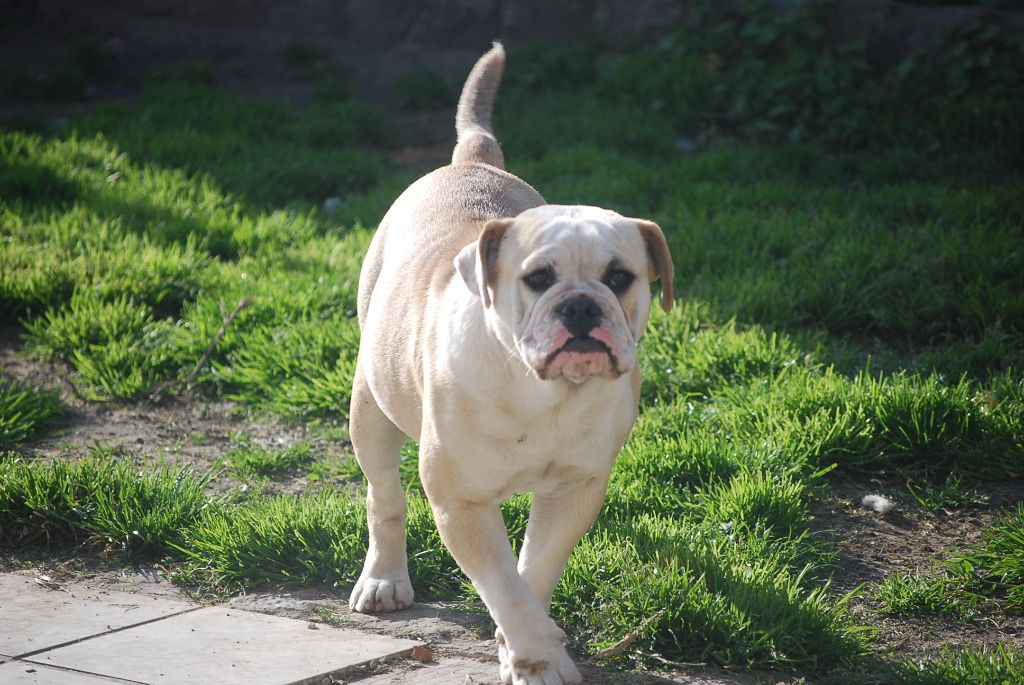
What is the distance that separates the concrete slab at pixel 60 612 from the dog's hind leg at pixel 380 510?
A: 57 centimetres

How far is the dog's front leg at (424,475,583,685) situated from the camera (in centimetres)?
304

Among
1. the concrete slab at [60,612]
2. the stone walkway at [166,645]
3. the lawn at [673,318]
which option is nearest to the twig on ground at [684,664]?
the lawn at [673,318]

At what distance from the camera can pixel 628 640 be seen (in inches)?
130

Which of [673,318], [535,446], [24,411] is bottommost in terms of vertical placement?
[24,411]

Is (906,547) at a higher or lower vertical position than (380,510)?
lower

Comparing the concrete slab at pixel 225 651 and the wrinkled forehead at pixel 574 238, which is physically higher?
the wrinkled forehead at pixel 574 238

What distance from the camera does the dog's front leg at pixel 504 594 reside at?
120 inches

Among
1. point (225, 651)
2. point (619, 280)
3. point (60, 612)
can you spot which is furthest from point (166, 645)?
point (619, 280)

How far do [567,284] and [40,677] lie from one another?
1681 millimetres

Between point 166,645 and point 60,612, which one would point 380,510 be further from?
point 60,612

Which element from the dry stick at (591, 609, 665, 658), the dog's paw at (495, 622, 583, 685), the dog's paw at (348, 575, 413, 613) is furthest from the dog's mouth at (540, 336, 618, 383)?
the dog's paw at (348, 575, 413, 613)

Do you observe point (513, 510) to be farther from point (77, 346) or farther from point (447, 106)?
point (447, 106)

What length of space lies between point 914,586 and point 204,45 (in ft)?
27.5

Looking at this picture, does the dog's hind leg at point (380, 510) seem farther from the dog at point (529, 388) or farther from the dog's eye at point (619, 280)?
the dog's eye at point (619, 280)
